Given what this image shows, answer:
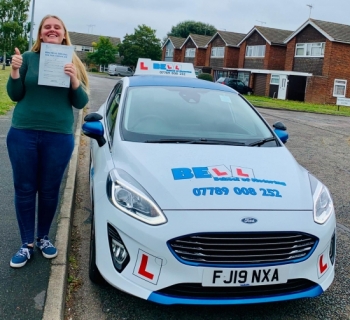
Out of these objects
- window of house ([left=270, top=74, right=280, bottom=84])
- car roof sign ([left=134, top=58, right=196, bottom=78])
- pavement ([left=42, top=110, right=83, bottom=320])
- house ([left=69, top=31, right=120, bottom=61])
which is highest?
house ([left=69, top=31, right=120, bottom=61])

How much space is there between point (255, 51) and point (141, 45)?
28.9 m

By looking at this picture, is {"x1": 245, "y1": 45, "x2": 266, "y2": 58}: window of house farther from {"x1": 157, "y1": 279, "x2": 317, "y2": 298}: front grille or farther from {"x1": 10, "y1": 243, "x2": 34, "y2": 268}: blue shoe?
{"x1": 157, "y1": 279, "x2": 317, "y2": 298}: front grille

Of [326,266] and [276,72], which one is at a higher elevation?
[276,72]

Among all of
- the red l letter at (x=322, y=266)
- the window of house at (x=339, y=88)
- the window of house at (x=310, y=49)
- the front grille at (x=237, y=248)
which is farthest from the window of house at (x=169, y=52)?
the front grille at (x=237, y=248)

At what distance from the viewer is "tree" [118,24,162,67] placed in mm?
68625

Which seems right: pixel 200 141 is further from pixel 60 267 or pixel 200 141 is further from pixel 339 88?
pixel 339 88

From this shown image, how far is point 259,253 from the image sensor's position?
279 centimetres

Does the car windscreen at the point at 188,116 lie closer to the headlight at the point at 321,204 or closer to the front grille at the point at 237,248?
the headlight at the point at 321,204

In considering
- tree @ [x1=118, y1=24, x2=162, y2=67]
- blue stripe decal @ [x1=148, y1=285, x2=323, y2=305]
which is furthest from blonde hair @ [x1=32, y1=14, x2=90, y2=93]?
tree @ [x1=118, y1=24, x2=162, y2=67]

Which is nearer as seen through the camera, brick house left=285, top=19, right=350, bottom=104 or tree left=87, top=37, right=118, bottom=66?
brick house left=285, top=19, right=350, bottom=104

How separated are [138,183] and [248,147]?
Answer: 1.17 metres

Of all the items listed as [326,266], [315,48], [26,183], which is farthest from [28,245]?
[315,48]

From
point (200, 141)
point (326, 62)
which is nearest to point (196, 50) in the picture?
point (326, 62)

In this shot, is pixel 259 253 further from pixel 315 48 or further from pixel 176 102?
pixel 315 48
